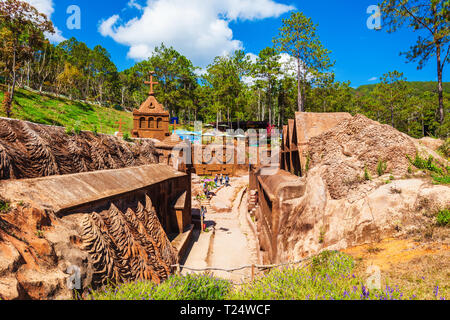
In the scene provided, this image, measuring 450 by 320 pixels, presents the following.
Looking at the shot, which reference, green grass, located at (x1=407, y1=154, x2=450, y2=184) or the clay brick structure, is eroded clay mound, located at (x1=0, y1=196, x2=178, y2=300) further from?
the clay brick structure

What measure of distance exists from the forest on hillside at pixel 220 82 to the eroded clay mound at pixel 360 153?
717 cm

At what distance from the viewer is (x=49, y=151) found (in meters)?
6.39

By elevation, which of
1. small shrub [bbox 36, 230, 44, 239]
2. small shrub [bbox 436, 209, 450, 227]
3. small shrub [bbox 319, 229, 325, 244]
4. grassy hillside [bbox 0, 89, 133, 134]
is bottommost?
small shrub [bbox 319, 229, 325, 244]

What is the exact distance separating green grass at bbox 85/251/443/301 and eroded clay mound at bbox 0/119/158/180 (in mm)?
3794

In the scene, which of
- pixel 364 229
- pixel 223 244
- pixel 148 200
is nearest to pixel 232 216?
pixel 223 244

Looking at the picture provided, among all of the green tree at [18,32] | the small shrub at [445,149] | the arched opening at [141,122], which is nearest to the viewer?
the small shrub at [445,149]

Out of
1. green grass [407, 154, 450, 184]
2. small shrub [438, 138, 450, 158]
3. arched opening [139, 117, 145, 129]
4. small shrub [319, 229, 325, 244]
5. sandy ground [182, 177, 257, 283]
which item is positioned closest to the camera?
green grass [407, 154, 450, 184]

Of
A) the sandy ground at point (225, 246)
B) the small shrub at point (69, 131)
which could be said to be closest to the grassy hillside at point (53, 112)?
the small shrub at point (69, 131)

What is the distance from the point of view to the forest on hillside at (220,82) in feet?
78.4

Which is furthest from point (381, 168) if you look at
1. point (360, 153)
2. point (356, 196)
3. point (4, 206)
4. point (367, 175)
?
point (4, 206)

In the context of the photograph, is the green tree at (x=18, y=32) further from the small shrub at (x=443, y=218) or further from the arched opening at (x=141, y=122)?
the small shrub at (x=443, y=218)

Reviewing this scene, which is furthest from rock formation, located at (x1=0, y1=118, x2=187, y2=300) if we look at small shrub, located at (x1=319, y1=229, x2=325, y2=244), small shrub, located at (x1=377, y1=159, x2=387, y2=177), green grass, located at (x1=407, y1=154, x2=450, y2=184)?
green grass, located at (x1=407, y1=154, x2=450, y2=184)

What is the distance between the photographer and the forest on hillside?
2391 cm
